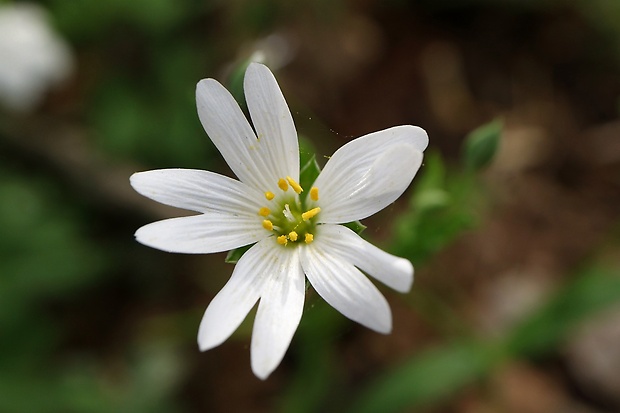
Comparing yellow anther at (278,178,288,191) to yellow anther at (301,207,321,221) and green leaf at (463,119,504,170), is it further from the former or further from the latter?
green leaf at (463,119,504,170)

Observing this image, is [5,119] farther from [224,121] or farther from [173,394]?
[224,121]

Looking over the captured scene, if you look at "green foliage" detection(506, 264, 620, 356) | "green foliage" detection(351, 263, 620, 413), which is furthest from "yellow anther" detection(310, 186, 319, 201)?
"green foliage" detection(506, 264, 620, 356)

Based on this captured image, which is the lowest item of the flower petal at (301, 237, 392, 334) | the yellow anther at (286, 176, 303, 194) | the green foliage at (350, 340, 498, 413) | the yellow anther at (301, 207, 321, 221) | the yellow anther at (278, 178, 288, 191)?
the green foliage at (350, 340, 498, 413)

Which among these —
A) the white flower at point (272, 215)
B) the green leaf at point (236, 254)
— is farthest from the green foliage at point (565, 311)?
the green leaf at point (236, 254)

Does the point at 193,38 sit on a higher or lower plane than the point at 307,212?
higher

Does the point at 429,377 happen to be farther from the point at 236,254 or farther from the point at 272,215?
the point at 236,254

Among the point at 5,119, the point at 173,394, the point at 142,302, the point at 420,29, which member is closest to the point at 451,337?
the point at 173,394
